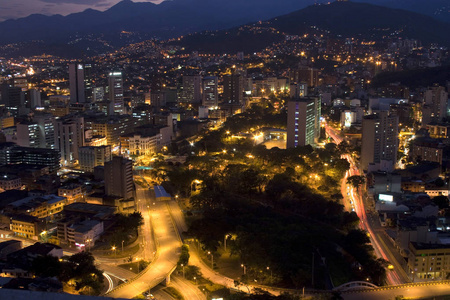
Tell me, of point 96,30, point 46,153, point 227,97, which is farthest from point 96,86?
point 96,30

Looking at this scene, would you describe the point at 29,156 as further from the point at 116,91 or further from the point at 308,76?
the point at 308,76

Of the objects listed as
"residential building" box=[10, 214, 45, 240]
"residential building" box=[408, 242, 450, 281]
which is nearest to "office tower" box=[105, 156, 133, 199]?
"residential building" box=[10, 214, 45, 240]

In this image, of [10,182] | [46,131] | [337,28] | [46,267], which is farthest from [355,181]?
[337,28]

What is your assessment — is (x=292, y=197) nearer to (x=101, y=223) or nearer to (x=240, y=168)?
(x=240, y=168)

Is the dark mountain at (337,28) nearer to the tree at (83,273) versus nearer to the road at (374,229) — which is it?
the road at (374,229)

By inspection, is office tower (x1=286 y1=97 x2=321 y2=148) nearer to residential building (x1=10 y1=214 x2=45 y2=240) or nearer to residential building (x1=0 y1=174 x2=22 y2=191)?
residential building (x1=0 y1=174 x2=22 y2=191)

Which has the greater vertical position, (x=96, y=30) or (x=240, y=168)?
(x=96, y=30)
